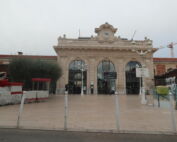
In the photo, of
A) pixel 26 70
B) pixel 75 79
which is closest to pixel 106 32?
pixel 75 79

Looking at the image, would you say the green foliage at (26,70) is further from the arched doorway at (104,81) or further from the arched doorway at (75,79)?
the arched doorway at (104,81)

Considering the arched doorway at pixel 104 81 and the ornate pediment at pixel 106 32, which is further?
the ornate pediment at pixel 106 32

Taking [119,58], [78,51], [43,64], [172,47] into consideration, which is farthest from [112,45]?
[172,47]

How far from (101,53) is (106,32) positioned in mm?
5400

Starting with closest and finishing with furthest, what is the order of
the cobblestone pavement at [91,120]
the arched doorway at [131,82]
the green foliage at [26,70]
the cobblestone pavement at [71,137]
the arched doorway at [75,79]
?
the cobblestone pavement at [71,137], the cobblestone pavement at [91,120], the green foliage at [26,70], the arched doorway at [75,79], the arched doorway at [131,82]

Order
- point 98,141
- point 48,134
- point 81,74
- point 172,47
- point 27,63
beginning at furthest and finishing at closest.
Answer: point 172,47
point 81,74
point 27,63
point 48,134
point 98,141

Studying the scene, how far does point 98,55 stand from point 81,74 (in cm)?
588

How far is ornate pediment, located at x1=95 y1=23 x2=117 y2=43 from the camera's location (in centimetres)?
3344

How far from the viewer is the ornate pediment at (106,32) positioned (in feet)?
110

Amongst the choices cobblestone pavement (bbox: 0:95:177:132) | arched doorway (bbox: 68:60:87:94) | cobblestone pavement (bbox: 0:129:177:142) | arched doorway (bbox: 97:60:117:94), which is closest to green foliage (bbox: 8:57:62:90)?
cobblestone pavement (bbox: 0:95:177:132)

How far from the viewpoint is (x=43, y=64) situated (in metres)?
19.6

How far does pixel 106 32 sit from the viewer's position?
112ft

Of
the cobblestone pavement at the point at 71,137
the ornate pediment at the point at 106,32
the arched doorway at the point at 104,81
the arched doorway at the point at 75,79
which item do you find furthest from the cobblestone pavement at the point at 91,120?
the ornate pediment at the point at 106,32

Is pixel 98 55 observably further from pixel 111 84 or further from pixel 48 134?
pixel 48 134
